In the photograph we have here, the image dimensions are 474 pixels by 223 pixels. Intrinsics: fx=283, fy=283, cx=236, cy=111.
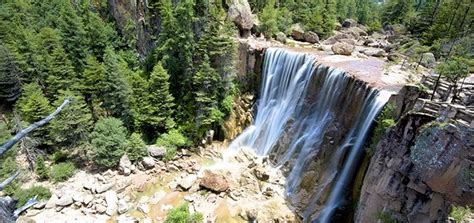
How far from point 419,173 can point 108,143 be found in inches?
824

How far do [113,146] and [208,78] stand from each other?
979 centimetres

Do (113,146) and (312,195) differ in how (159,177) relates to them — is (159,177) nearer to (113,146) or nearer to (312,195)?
(113,146)

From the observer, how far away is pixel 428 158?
37.8ft

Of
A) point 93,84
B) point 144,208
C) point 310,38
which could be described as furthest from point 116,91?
point 310,38

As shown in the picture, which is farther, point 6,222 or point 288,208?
point 288,208

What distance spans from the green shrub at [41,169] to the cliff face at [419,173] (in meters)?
22.5

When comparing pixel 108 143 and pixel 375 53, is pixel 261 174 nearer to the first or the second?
pixel 108 143

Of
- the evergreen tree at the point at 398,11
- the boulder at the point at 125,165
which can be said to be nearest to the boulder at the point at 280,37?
the boulder at the point at 125,165

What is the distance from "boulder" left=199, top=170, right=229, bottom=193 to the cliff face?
9734 millimetres

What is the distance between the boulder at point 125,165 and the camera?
22781 millimetres

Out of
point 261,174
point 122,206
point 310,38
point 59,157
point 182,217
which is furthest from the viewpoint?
point 310,38

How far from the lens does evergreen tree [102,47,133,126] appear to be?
24688 mm

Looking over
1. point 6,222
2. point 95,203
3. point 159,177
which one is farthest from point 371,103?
point 95,203

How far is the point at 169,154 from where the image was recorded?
24594mm
